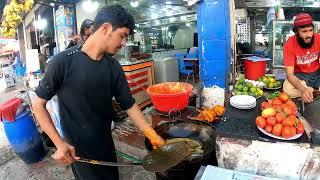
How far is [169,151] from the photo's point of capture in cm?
226

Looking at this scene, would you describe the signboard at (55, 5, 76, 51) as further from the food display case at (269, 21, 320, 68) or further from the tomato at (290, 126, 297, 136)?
the tomato at (290, 126, 297, 136)

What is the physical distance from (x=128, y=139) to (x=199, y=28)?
2681 mm

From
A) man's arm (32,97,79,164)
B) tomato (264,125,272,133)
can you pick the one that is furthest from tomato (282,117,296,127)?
man's arm (32,97,79,164)

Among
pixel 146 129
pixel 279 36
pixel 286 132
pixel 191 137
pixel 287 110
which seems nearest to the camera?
pixel 286 132

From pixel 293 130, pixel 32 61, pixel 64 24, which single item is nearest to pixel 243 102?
pixel 293 130

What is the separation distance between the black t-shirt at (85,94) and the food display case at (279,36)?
6.35 meters

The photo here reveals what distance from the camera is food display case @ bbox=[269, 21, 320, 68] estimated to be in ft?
23.4

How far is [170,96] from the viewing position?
4.37 metres

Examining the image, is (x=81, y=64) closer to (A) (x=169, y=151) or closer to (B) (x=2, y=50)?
(A) (x=169, y=151)

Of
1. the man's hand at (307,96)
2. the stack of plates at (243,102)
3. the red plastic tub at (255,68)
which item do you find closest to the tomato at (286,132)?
the stack of plates at (243,102)

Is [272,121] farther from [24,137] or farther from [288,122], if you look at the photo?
[24,137]

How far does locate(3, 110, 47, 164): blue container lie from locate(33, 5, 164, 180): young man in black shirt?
2.61 m

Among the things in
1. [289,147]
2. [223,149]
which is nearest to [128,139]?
[223,149]

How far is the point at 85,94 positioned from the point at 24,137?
119 inches
